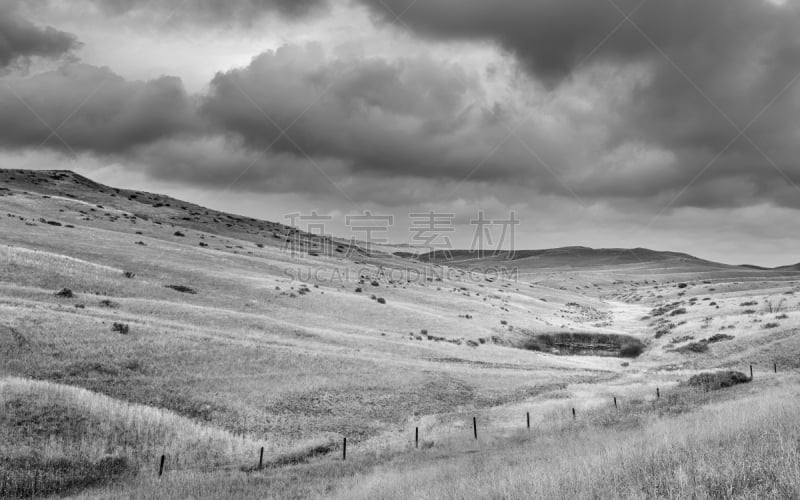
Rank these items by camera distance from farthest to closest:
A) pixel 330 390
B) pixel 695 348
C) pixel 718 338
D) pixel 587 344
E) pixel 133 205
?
pixel 133 205 → pixel 587 344 → pixel 718 338 → pixel 695 348 → pixel 330 390

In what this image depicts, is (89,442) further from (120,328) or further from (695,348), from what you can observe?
(695,348)

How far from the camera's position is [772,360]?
38.8 meters

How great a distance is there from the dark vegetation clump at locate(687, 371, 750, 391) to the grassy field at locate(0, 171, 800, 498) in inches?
45.7

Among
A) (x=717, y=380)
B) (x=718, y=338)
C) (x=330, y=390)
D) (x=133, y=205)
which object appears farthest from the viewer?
(x=133, y=205)

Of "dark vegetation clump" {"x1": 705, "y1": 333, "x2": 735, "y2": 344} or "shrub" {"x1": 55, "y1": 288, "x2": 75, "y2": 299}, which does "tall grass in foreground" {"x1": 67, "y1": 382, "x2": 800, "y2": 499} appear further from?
"dark vegetation clump" {"x1": 705, "y1": 333, "x2": 735, "y2": 344}

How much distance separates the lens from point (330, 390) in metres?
30.2

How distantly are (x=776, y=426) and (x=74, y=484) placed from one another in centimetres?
2118

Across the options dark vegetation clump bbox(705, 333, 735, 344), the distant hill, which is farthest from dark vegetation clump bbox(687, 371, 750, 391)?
the distant hill

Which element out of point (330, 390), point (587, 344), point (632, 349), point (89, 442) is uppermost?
point (89, 442)

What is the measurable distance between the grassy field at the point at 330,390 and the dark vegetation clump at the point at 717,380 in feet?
3.81

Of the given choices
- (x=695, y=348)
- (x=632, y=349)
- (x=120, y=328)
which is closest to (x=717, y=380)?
(x=695, y=348)

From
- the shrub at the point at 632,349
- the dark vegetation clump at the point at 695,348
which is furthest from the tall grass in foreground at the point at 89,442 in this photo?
the shrub at the point at 632,349

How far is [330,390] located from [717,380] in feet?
75.1

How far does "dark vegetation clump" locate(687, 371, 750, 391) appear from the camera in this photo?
1046 inches
